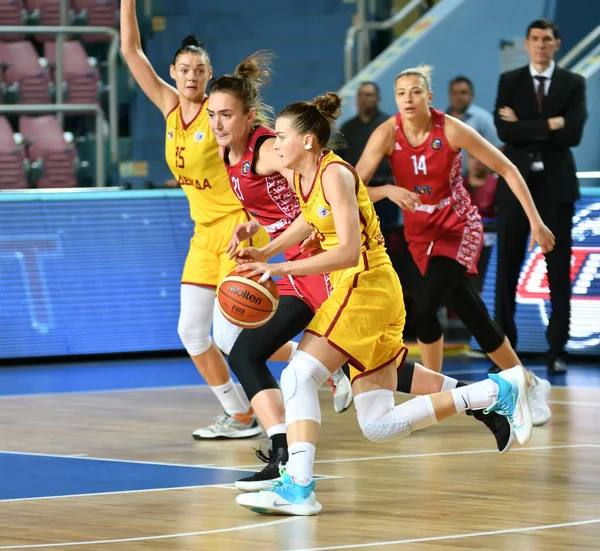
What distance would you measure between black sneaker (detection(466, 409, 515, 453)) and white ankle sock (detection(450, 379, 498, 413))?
0.13m

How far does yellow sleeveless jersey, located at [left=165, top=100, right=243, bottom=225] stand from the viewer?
7.21 meters

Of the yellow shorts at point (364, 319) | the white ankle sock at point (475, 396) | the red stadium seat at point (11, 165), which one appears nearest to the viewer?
the yellow shorts at point (364, 319)

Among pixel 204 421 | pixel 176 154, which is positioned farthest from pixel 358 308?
pixel 204 421

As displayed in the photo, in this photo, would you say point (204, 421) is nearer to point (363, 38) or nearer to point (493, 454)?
point (493, 454)

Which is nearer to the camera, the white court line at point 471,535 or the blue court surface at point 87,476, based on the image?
the white court line at point 471,535

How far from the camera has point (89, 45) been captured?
14.9 metres

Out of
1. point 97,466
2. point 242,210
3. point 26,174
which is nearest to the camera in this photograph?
point 97,466

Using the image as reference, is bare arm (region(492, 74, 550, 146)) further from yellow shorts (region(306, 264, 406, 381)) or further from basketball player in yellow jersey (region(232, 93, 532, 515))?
yellow shorts (region(306, 264, 406, 381))

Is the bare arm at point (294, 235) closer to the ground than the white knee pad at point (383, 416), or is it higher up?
higher up

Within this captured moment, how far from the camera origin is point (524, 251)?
984cm

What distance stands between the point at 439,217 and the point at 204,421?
1798mm

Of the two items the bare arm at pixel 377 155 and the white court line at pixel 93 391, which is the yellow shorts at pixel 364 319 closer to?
the bare arm at pixel 377 155

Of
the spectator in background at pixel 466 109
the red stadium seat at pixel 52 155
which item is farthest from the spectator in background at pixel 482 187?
the red stadium seat at pixel 52 155

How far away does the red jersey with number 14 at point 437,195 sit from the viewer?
771cm
